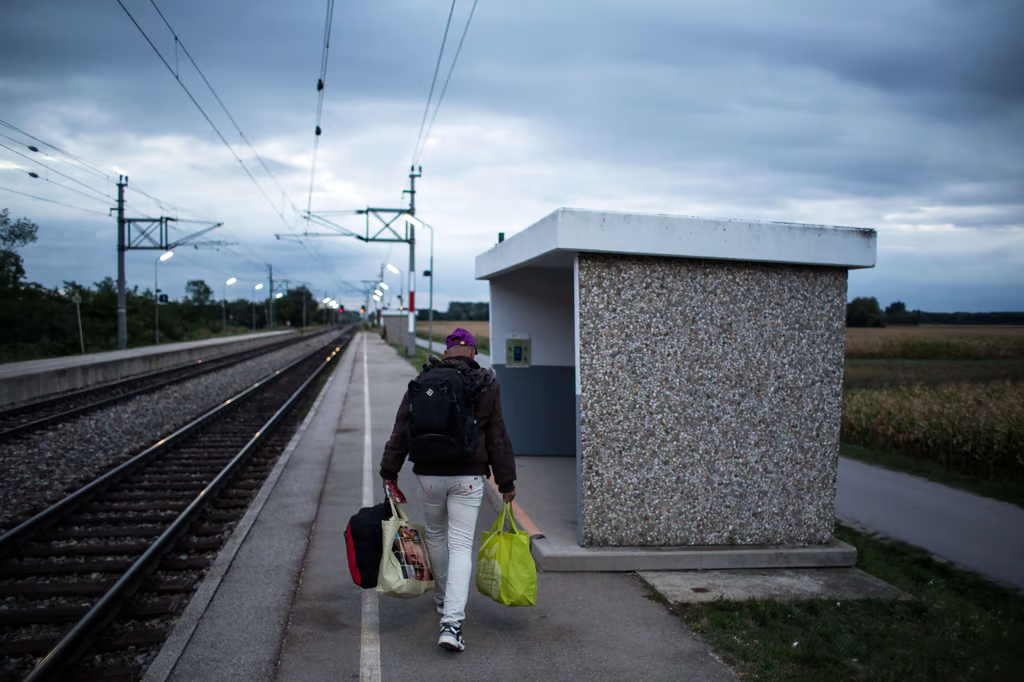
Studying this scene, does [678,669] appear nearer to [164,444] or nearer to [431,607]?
[431,607]

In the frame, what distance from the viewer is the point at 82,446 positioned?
1152 cm

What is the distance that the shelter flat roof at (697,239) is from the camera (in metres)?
5.92

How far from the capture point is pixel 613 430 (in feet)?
19.9

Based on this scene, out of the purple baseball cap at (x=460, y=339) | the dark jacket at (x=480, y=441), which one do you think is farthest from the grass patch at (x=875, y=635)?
the purple baseball cap at (x=460, y=339)

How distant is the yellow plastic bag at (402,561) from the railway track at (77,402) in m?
10.4

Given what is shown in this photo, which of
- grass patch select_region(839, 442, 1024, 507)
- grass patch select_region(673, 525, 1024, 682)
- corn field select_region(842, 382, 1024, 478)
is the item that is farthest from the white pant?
corn field select_region(842, 382, 1024, 478)

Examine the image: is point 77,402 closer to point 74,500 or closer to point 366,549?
point 74,500

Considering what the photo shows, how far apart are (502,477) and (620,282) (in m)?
Answer: 2.36

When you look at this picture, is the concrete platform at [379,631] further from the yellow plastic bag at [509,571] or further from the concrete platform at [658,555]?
the yellow plastic bag at [509,571]

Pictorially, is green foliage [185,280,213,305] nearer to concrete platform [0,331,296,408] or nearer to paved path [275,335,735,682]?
concrete platform [0,331,296,408]

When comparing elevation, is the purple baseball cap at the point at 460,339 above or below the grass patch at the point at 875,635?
above

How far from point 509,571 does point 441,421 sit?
3.65ft

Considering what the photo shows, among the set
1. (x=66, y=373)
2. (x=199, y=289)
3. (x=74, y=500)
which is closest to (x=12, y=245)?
(x=66, y=373)

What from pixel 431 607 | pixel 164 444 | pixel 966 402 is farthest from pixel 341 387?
pixel 431 607
